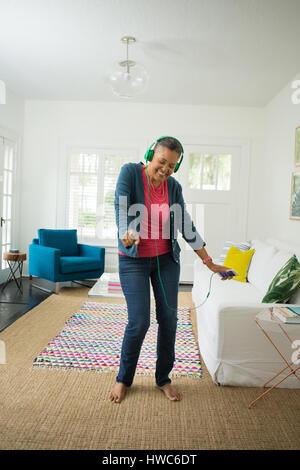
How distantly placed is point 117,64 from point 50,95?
7.46 feet

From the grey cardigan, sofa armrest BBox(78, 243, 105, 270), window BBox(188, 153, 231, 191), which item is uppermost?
window BBox(188, 153, 231, 191)

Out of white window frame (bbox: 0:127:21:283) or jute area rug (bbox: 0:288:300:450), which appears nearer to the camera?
jute area rug (bbox: 0:288:300:450)

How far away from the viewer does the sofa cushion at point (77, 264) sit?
4617 mm

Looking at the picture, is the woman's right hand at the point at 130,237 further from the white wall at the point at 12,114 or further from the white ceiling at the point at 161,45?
the white wall at the point at 12,114

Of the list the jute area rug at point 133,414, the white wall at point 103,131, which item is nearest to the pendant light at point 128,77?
the white wall at point 103,131

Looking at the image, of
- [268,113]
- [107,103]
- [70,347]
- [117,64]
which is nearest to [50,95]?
[107,103]

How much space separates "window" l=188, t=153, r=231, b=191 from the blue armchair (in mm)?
1734

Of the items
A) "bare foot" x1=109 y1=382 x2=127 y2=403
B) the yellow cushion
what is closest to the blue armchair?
the yellow cushion

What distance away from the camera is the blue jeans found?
77.3 inches

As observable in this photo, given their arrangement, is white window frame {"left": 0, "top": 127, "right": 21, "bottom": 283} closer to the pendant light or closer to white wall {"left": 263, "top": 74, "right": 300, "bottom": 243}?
the pendant light

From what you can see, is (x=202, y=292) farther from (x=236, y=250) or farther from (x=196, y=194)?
(x=196, y=194)

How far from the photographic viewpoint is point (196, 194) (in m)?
5.66

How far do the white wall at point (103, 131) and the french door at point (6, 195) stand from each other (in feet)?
0.94

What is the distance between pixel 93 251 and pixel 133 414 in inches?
130
